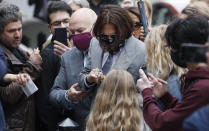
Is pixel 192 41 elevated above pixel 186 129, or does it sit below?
above

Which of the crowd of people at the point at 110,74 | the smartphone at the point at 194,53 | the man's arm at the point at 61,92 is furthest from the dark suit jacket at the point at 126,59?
the smartphone at the point at 194,53

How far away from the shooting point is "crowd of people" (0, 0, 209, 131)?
299 centimetres

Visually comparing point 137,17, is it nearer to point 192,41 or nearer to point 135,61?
point 135,61

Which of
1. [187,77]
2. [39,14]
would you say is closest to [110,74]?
[187,77]

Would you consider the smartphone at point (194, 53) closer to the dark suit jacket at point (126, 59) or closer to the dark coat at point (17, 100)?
the dark suit jacket at point (126, 59)

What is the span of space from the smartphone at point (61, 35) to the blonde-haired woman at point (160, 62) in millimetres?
1044

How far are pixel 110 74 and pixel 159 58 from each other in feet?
2.65

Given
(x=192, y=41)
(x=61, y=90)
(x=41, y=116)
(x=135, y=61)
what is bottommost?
(x=41, y=116)

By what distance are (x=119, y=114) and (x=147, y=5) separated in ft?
7.79

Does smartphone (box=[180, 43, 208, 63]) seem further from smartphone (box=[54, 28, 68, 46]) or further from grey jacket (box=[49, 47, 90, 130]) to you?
smartphone (box=[54, 28, 68, 46])

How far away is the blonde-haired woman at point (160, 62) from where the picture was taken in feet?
14.3

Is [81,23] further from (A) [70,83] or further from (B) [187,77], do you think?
(B) [187,77]

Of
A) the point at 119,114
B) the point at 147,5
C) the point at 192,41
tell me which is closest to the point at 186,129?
the point at 192,41

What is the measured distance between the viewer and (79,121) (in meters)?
4.47
